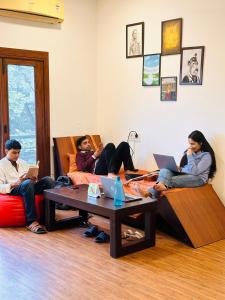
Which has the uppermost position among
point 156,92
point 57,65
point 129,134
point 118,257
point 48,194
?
point 57,65

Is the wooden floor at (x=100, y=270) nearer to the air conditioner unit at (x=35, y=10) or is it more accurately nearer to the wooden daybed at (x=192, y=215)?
the wooden daybed at (x=192, y=215)

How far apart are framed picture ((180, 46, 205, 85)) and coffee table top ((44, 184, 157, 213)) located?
1643 mm

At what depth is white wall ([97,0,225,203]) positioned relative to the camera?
4371 mm

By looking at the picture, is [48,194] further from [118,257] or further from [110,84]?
[110,84]

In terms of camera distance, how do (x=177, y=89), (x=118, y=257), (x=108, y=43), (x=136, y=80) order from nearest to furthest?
(x=118, y=257) → (x=177, y=89) → (x=136, y=80) → (x=108, y=43)

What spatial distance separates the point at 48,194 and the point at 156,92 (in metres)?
1.99

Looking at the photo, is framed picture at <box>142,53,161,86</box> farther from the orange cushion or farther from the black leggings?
the orange cushion

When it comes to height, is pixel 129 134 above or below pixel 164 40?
below

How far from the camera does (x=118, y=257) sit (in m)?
3.41

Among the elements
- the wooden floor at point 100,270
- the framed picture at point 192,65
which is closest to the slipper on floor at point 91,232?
the wooden floor at point 100,270

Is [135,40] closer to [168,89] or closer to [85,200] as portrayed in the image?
[168,89]

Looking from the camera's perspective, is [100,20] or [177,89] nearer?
[177,89]

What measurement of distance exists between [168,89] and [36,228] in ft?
7.62

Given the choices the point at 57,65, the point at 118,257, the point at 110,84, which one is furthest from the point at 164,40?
the point at 118,257
